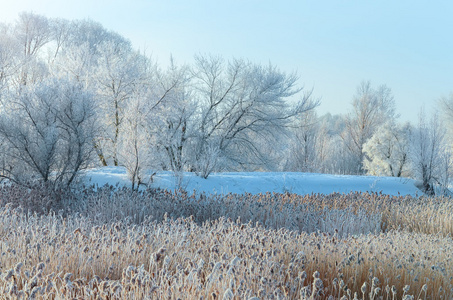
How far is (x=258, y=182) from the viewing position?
11.8 m

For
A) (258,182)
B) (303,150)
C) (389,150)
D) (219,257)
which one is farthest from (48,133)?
(389,150)

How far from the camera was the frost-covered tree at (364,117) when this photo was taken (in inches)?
1273

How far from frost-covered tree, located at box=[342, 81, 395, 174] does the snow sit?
18558 mm

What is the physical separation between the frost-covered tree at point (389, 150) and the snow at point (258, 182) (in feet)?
38.9

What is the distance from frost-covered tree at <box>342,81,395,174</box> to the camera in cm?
3234

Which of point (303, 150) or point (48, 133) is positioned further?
point (303, 150)

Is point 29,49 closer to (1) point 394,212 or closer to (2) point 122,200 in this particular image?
(2) point 122,200

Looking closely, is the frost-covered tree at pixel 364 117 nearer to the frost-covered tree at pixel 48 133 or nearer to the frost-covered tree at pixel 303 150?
the frost-covered tree at pixel 303 150

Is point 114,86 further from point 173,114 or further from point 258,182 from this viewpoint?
point 258,182

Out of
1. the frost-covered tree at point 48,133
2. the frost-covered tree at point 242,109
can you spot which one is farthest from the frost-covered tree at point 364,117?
the frost-covered tree at point 48,133

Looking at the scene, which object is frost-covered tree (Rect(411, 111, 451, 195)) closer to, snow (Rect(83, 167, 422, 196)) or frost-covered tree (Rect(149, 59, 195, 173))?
snow (Rect(83, 167, 422, 196))

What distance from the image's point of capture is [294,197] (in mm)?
8695

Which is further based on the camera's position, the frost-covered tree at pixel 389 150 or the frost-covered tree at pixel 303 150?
the frost-covered tree at pixel 389 150

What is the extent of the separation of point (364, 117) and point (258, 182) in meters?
23.8
